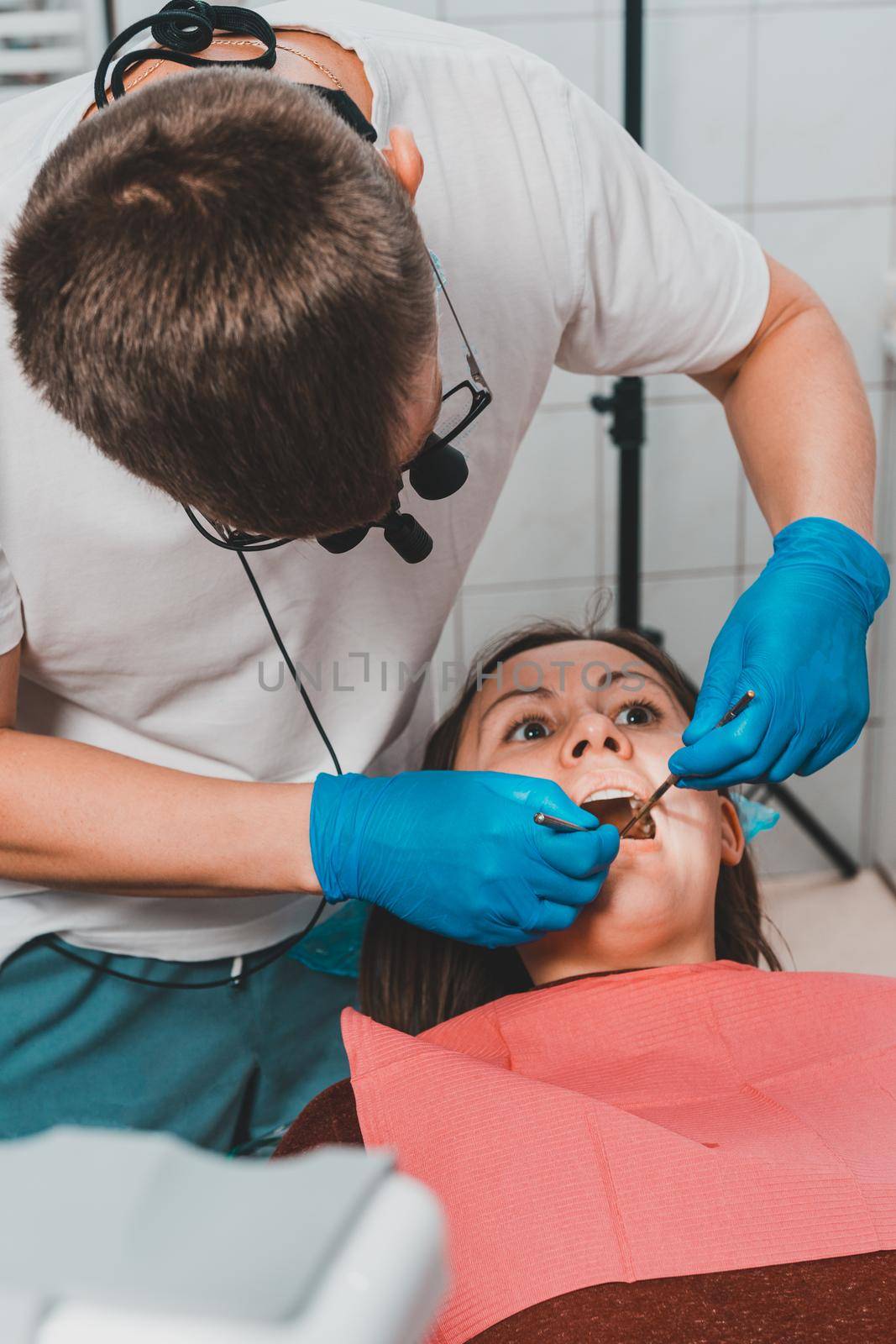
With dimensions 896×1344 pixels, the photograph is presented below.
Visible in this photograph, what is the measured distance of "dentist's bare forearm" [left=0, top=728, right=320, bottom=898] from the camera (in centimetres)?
116

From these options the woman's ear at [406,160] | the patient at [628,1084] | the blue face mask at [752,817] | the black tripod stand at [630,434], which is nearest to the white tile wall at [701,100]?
the black tripod stand at [630,434]

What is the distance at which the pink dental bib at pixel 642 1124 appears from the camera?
939 millimetres

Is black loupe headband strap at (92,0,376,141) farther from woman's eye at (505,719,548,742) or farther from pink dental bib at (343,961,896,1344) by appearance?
pink dental bib at (343,961,896,1344)

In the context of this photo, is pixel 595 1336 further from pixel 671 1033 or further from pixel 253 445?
pixel 253 445

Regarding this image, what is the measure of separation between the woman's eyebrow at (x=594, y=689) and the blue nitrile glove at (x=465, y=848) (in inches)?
10.7

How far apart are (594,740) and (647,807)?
123 mm

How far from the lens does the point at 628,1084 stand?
3.83ft

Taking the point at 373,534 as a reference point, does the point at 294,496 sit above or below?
above

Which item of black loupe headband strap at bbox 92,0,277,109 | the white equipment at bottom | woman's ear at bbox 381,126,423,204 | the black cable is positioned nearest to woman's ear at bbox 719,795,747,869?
the black cable

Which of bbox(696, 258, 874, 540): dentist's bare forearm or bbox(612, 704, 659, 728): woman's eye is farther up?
bbox(696, 258, 874, 540): dentist's bare forearm

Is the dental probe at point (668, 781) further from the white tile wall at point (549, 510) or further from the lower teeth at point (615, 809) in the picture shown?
the white tile wall at point (549, 510)

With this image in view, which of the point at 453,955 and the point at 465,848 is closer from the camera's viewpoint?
the point at 465,848

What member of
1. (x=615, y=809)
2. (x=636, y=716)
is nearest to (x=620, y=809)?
(x=615, y=809)

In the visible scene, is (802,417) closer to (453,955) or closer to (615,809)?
(615,809)
